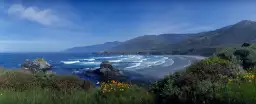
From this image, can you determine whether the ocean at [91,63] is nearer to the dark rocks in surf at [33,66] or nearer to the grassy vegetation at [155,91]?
the dark rocks in surf at [33,66]

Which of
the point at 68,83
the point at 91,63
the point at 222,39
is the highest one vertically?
the point at 222,39

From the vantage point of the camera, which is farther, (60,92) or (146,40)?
(146,40)

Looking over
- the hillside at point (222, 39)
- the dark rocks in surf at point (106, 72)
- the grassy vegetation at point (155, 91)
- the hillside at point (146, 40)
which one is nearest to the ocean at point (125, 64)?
the dark rocks in surf at point (106, 72)

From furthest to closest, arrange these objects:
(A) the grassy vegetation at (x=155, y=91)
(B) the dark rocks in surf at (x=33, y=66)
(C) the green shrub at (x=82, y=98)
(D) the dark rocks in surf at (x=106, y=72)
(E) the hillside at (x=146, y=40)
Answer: (D) the dark rocks in surf at (x=106, y=72)
(B) the dark rocks in surf at (x=33, y=66)
(E) the hillside at (x=146, y=40)
(C) the green shrub at (x=82, y=98)
(A) the grassy vegetation at (x=155, y=91)

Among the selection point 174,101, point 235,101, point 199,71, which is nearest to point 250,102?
point 235,101

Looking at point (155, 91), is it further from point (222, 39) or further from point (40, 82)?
point (222, 39)

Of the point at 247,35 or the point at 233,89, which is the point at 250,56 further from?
the point at 247,35

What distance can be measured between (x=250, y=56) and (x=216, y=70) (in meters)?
4.47

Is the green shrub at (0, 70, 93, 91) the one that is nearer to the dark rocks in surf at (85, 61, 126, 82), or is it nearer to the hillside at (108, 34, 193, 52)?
the hillside at (108, 34, 193, 52)

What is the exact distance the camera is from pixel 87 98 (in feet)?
21.0

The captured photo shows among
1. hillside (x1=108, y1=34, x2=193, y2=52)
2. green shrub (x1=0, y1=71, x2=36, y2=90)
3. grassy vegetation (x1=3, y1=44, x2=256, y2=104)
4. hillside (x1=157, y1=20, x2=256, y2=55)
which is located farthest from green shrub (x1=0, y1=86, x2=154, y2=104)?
hillside (x1=157, y1=20, x2=256, y2=55)

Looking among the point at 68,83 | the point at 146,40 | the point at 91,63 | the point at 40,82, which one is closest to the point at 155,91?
the point at 68,83

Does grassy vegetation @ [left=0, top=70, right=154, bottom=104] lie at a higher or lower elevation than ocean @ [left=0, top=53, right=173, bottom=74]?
higher

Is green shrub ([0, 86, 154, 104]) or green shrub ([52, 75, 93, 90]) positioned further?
green shrub ([52, 75, 93, 90])
